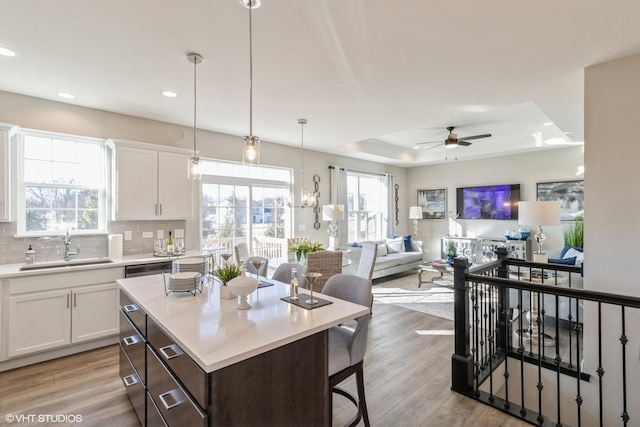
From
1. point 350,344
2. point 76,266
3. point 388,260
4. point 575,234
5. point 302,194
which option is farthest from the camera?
point 388,260

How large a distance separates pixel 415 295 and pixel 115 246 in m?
4.66

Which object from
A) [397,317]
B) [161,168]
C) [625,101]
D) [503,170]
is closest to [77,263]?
[161,168]

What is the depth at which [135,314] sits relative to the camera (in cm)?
215

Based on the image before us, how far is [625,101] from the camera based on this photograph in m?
2.63

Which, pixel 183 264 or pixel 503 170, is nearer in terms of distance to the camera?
pixel 183 264

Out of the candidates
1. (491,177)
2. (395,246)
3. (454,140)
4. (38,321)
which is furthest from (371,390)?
(491,177)

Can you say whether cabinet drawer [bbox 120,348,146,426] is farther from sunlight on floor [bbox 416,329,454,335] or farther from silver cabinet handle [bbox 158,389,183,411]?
sunlight on floor [bbox 416,329,454,335]

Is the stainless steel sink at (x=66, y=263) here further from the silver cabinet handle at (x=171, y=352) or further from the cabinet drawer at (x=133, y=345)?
the silver cabinet handle at (x=171, y=352)

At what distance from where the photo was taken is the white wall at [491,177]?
6.45 m

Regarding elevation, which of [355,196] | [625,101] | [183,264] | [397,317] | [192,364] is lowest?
[397,317]

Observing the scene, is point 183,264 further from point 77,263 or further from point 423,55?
point 423,55

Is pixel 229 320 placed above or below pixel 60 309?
above

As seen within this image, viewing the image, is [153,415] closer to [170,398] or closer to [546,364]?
[170,398]

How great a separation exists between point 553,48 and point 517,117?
3031 mm
